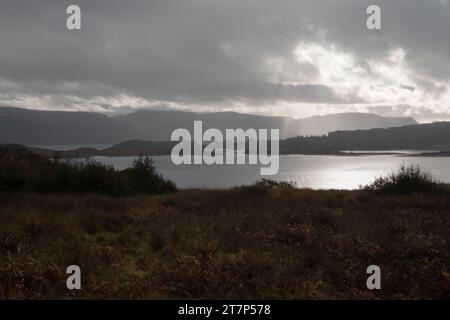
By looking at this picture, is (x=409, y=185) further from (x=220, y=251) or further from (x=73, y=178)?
(x=73, y=178)

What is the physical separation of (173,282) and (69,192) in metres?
13.6

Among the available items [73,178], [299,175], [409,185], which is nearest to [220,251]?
[73,178]

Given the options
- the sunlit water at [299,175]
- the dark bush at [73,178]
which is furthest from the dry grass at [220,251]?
the sunlit water at [299,175]

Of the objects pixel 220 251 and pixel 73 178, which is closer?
pixel 220 251

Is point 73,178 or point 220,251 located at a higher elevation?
Answer: point 73,178

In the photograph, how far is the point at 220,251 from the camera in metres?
8.32

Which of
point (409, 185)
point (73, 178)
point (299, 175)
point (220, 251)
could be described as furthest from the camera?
point (299, 175)

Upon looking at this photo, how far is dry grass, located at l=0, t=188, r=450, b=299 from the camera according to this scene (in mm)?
6266

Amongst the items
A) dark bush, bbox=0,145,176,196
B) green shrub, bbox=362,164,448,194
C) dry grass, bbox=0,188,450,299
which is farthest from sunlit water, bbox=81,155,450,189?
dry grass, bbox=0,188,450,299

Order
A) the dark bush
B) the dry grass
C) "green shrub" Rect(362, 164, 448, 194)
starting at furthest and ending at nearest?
"green shrub" Rect(362, 164, 448, 194)
the dark bush
the dry grass

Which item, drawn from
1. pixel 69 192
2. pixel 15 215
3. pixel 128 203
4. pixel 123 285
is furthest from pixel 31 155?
pixel 123 285

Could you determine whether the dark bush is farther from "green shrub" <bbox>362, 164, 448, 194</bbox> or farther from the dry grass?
"green shrub" <bbox>362, 164, 448, 194</bbox>

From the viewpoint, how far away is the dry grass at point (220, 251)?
627 cm

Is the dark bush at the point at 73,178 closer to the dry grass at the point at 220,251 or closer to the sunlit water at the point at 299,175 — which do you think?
the sunlit water at the point at 299,175
